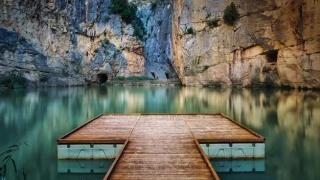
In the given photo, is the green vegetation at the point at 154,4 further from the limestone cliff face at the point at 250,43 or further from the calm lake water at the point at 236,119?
the calm lake water at the point at 236,119

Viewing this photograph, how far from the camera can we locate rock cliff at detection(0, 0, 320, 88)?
146 ft

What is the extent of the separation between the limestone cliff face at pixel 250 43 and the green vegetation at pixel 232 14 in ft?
1.75

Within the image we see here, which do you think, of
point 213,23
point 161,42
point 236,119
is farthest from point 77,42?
point 236,119

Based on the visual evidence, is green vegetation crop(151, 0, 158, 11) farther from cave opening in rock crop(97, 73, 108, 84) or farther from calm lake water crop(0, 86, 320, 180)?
calm lake water crop(0, 86, 320, 180)

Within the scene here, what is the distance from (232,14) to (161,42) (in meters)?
20.2

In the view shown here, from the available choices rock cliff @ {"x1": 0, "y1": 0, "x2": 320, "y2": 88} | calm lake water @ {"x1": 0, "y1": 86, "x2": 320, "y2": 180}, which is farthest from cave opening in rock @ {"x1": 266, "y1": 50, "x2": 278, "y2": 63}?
calm lake water @ {"x1": 0, "y1": 86, "x2": 320, "y2": 180}

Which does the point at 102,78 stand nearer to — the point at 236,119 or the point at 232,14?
the point at 232,14

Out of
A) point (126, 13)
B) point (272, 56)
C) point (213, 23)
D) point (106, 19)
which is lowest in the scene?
point (272, 56)

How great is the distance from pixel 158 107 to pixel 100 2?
43.5 m

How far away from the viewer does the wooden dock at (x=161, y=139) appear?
368 inches

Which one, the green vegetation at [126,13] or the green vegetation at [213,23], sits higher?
the green vegetation at [126,13]

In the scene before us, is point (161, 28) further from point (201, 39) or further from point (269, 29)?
point (269, 29)

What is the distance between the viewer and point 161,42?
7012 cm

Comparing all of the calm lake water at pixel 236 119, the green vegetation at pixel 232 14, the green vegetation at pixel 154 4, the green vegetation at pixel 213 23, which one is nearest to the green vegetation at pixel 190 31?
the green vegetation at pixel 213 23
